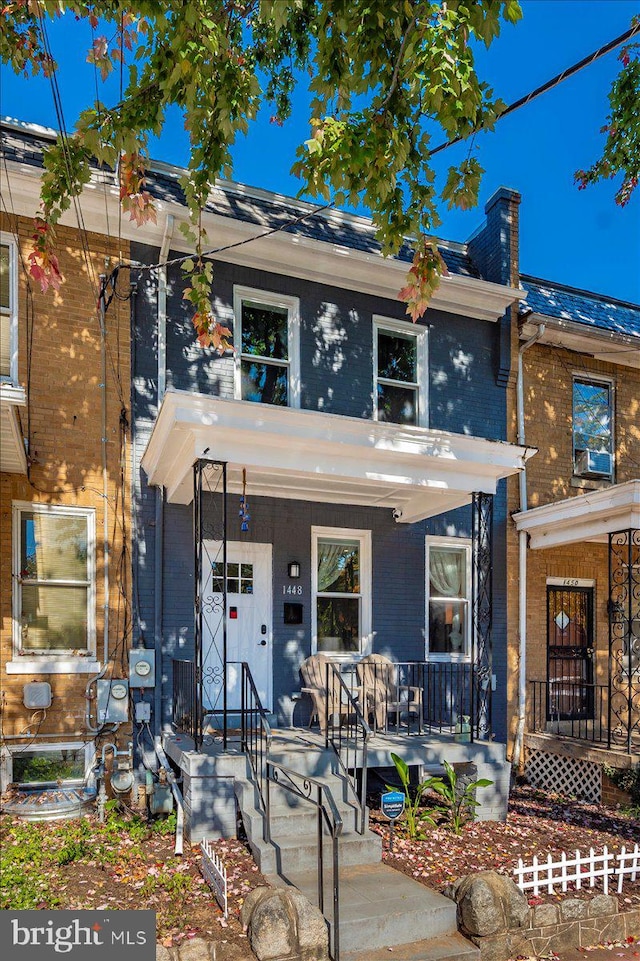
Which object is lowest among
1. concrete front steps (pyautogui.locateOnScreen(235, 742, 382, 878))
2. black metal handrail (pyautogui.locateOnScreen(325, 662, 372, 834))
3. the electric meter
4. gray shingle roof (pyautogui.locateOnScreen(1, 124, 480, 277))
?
concrete front steps (pyautogui.locateOnScreen(235, 742, 382, 878))

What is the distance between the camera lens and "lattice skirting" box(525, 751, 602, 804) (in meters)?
10.2

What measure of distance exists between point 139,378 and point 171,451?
1575 mm

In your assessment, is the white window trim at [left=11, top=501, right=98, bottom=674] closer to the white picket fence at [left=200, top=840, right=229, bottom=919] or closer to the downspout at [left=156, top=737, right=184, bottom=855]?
the downspout at [left=156, top=737, right=184, bottom=855]

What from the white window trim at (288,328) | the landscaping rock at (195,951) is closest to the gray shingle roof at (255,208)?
the white window trim at (288,328)

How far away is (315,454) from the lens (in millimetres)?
8258

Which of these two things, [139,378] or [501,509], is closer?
[139,378]

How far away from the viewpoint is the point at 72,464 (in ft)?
29.1

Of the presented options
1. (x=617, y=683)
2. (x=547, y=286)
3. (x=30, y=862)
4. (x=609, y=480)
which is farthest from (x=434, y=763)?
(x=547, y=286)

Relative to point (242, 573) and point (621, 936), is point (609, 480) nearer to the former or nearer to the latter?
point (242, 573)

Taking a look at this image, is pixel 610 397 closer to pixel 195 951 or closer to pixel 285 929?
pixel 285 929

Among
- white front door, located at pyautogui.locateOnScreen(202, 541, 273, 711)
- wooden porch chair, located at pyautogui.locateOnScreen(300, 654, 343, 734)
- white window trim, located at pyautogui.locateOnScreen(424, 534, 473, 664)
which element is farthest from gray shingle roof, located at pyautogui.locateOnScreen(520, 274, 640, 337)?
wooden porch chair, located at pyautogui.locateOnScreen(300, 654, 343, 734)

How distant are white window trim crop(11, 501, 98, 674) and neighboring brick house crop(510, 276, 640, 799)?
6096 millimetres

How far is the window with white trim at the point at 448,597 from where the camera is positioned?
10.9 meters

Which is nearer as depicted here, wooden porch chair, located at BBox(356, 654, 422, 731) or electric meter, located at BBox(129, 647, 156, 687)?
electric meter, located at BBox(129, 647, 156, 687)
